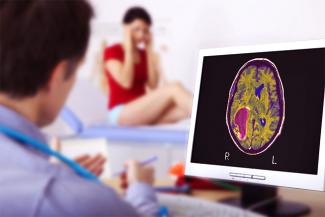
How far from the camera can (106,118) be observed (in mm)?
1845

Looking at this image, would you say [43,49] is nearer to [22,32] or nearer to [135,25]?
[22,32]

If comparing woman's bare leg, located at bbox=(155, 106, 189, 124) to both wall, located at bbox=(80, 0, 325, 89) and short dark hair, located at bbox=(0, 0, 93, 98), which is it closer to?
wall, located at bbox=(80, 0, 325, 89)

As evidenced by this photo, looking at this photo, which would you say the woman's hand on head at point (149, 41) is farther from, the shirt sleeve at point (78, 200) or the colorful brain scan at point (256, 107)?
the colorful brain scan at point (256, 107)

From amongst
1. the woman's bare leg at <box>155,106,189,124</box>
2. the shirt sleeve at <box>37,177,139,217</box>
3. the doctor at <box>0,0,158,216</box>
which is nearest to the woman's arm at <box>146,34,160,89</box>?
the woman's bare leg at <box>155,106,189,124</box>

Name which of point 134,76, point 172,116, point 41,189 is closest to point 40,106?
point 41,189

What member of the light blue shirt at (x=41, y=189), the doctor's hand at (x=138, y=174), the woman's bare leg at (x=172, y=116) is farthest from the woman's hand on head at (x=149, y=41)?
the light blue shirt at (x=41, y=189)

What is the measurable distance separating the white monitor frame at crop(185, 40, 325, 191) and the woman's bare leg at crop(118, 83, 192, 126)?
1.13m

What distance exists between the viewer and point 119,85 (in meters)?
1.83

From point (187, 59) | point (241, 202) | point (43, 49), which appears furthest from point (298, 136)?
point (187, 59)

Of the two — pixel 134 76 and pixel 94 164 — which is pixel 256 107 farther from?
pixel 134 76

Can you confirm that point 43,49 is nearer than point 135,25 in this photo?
Yes

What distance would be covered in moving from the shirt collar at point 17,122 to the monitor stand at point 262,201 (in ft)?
1.14

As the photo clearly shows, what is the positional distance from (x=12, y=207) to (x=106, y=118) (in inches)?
56.1

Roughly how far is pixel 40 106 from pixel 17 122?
73mm
